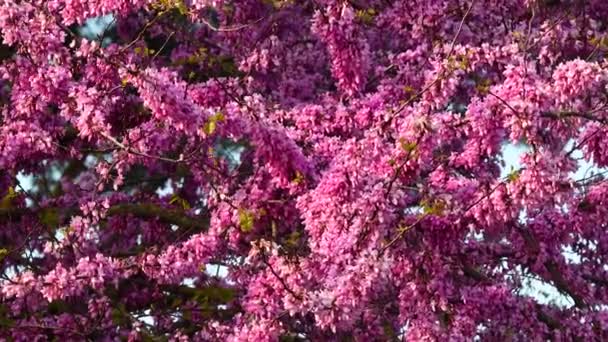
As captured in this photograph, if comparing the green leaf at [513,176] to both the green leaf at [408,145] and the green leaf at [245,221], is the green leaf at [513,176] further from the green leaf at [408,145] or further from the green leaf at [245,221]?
the green leaf at [245,221]

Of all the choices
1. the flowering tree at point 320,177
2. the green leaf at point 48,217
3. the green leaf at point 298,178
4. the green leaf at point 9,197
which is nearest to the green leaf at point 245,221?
the flowering tree at point 320,177

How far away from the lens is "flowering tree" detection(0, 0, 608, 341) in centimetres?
764

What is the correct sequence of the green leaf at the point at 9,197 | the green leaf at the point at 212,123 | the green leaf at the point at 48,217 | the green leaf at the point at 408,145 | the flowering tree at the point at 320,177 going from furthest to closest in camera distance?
1. the green leaf at the point at 48,217
2. the green leaf at the point at 9,197
3. the flowering tree at the point at 320,177
4. the green leaf at the point at 212,123
5. the green leaf at the point at 408,145

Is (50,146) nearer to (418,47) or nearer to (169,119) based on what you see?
(169,119)

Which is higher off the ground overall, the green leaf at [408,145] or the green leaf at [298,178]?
the green leaf at [298,178]

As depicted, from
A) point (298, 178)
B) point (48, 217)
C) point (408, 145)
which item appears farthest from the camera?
point (48, 217)

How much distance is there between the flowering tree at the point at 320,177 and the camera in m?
7.64

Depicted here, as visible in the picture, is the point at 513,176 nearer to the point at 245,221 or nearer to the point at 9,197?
the point at 245,221

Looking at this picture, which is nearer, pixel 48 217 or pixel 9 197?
pixel 9 197

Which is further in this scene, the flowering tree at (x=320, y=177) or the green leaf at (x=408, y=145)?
the flowering tree at (x=320, y=177)

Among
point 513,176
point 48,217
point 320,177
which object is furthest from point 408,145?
point 48,217

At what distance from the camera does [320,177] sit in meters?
8.45

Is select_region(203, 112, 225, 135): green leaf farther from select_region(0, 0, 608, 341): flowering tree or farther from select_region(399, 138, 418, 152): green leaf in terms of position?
select_region(399, 138, 418, 152): green leaf

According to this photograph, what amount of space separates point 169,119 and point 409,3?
9.99 feet
